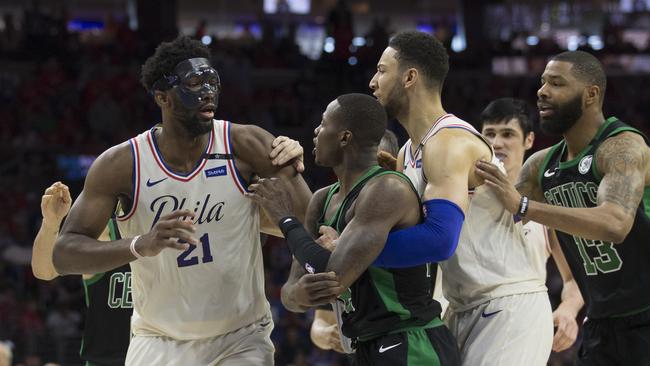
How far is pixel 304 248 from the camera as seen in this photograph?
4184 mm

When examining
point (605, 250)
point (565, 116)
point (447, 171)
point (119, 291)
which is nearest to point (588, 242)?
point (605, 250)

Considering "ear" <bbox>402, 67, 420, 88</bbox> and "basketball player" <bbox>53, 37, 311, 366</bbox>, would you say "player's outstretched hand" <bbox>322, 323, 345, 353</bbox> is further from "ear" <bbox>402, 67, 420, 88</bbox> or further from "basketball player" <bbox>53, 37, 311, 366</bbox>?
"ear" <bbox>402, 67, 420, 88</bbox>

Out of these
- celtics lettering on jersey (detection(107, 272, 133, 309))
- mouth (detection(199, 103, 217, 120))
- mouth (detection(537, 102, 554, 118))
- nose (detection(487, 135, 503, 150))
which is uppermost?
mouth (detection(199, 103, 217, 120))

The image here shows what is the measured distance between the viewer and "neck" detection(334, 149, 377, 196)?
14.3 feet

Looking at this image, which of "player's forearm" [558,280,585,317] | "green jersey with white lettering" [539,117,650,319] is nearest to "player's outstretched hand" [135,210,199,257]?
"green jersey with white lettering" [539,117,650,319]

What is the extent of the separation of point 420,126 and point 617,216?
1.14 meters

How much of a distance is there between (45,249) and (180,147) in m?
1.34

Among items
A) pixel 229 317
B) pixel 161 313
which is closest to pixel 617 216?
pixel 229 317

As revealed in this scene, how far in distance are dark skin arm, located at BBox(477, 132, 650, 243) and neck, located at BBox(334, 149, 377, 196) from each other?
65 cm

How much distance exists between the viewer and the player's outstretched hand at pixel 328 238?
13.8 feet

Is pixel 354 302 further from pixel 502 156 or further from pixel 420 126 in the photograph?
pixel 502 156

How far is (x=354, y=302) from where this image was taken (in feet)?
14.3

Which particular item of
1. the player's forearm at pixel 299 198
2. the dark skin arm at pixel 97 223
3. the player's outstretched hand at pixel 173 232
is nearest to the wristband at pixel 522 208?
the player's forearm at pixel 299 198

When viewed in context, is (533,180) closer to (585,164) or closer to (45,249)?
(585,164)
